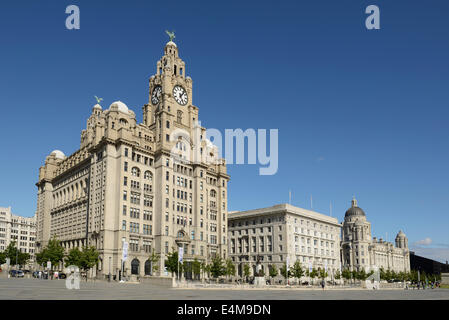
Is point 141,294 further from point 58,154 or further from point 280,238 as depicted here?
point 58,154

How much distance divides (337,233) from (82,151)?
309ft

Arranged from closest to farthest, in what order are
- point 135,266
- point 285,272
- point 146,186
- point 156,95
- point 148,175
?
1. point 135,266
2. point 146,186
3. point 148,175
4. point 156,95
5. point 285,272

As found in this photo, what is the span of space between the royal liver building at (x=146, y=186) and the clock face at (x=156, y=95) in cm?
27

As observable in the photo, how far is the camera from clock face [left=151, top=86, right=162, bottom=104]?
11512cm

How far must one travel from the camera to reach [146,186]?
103 meters

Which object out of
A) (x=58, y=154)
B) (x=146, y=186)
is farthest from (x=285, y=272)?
(x=58, y=154)

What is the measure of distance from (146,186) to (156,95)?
89.4 ft

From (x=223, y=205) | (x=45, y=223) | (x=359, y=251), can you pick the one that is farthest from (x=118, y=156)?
(x=359, y=251)

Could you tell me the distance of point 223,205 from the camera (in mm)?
122625

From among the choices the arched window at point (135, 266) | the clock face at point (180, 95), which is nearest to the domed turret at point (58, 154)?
the clock face at point (180, 95)

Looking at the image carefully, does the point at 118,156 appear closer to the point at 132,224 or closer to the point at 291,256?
the point at 132,224

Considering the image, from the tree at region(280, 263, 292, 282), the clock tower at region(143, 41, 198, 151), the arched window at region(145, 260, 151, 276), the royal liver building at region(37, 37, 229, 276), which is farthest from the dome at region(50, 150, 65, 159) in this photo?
the tree at region(280, 263, 292, 282)

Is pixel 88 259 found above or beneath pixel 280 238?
beneath
